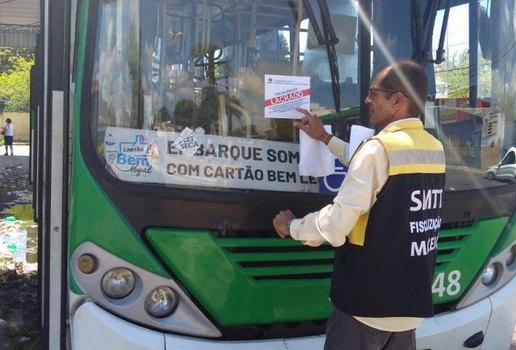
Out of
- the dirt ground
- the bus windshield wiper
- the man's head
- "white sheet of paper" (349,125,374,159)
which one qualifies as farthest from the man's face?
the dirt ground

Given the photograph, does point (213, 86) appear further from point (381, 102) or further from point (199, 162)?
point (381, 102)

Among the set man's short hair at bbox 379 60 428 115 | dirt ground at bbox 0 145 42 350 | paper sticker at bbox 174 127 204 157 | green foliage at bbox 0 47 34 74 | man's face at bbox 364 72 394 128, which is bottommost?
dirt ground at bbox 0 145 42 350

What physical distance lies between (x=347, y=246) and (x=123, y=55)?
49.1 inches

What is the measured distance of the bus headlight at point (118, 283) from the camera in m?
2.50

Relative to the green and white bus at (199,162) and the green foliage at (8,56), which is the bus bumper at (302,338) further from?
the green foliage at (8,56)

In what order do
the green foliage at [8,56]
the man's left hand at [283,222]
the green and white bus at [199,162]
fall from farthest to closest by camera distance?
the green foliage at [8,56] → the green and white bus at [199,162] → the man's left hand at [283,222]

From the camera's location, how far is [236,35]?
2701 mm

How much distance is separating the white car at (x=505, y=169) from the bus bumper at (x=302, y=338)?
595 millimetres

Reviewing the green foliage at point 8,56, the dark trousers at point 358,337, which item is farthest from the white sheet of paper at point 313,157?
Answer: the green foliage at point 8,56

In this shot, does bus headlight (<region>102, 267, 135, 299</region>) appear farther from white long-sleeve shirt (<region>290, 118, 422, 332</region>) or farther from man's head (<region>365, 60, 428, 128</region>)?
man's head (<region>365, 60, 428, 128</region>)

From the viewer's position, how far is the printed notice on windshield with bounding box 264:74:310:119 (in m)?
2.67

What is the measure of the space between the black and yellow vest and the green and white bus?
1.98ft

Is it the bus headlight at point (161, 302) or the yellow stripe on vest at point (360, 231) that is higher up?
the yellow stripe on vest at point (360, 231)

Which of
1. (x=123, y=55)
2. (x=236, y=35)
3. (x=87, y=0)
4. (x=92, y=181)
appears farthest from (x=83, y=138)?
(x=236, y=35)
